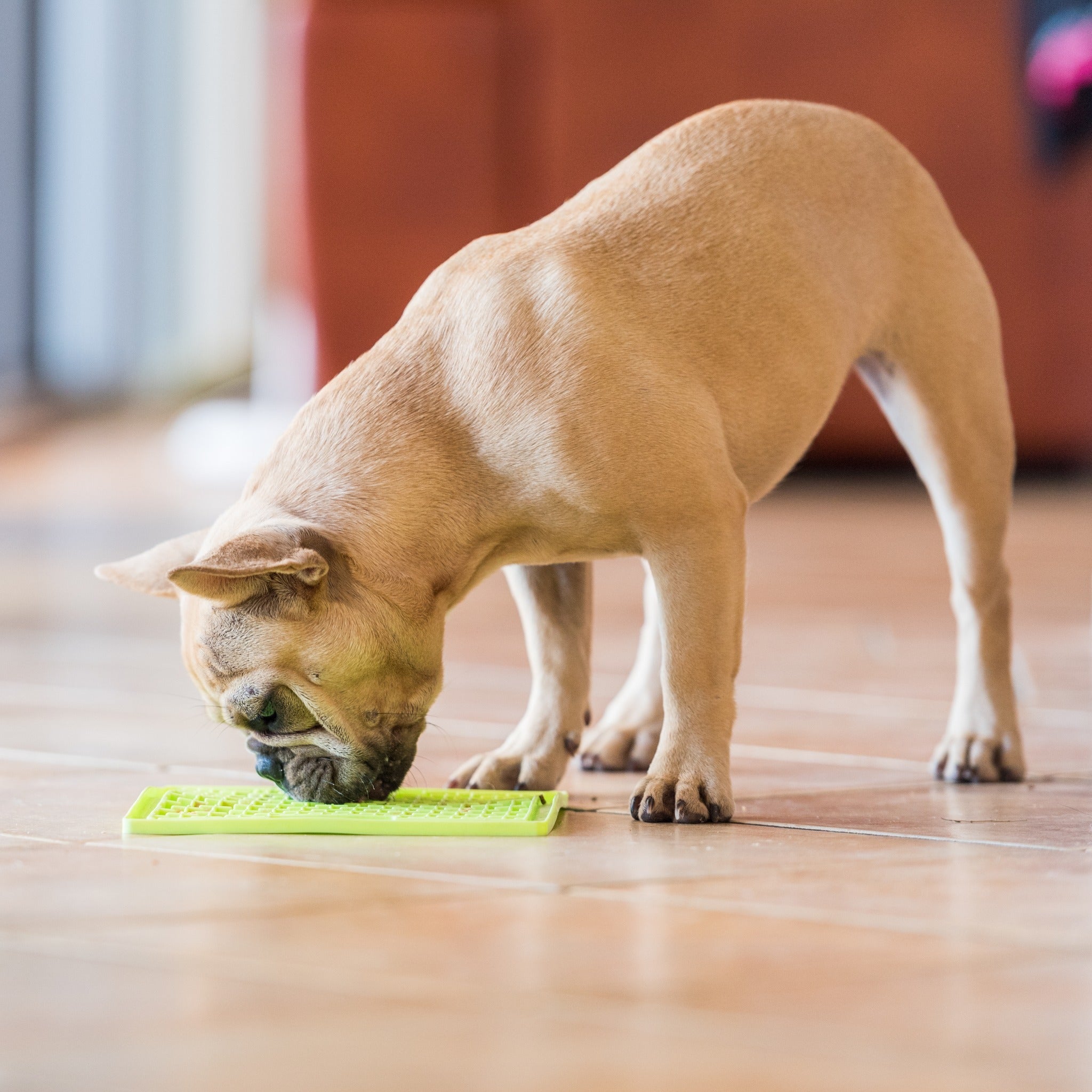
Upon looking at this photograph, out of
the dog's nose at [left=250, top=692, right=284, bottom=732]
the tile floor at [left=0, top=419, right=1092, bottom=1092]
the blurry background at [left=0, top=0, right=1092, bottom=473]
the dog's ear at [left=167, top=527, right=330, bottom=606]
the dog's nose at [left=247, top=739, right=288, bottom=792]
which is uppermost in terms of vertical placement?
the blurry background at [left=0, top=0, right=1092, bottom=473]

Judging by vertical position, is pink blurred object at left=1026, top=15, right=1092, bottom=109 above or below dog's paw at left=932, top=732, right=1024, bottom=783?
above

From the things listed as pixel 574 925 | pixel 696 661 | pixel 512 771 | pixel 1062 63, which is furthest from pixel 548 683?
pixel 1062 63

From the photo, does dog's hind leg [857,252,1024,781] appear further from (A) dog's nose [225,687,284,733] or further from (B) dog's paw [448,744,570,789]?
(A) dog's nose [225,687,284,733]

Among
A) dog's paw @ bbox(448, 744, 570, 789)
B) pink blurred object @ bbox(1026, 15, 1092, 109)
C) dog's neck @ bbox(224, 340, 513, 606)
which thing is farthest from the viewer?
pink blurred object @ bbox(1026, 15, 1092, 109)

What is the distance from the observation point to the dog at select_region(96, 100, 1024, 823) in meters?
2.06

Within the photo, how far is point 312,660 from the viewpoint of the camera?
201 centimetres

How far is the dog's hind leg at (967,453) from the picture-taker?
2605 millimetres

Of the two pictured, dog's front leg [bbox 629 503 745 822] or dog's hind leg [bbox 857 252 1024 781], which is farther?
dog's hind leg [bbox 857 252 1024 781]

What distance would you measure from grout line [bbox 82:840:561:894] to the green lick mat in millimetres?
66

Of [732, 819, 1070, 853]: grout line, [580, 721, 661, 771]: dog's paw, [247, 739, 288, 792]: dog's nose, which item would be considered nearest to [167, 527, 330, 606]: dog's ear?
[247, 739, 288, 792]: dog's nose

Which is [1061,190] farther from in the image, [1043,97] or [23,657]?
[23,657]

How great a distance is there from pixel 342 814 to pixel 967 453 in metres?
1.19

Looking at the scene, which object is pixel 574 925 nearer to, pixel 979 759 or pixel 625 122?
pixel 979 759

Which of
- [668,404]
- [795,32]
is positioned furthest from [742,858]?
[795,32]
